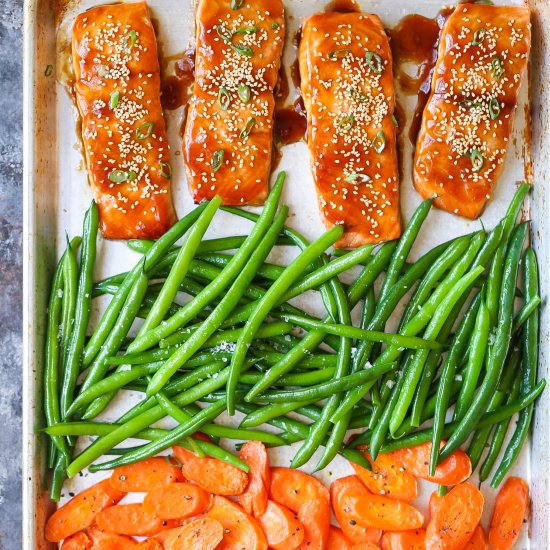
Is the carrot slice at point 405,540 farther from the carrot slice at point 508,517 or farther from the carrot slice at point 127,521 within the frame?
the carrot slice at point 127,521

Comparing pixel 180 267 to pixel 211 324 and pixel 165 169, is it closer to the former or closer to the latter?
pixel 211 324

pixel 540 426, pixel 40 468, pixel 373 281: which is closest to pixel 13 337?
pixel 40 468

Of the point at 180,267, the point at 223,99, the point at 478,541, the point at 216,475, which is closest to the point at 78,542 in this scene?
the point at 216,475

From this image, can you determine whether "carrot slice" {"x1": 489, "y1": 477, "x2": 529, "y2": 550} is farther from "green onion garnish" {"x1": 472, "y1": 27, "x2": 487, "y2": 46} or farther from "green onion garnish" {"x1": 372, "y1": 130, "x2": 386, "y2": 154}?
"green onion garnish" {"x1": 472, "y1": 27, "x2": 487, "y2": 46}

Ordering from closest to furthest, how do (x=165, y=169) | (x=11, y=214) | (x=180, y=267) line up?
(x=180, y=267), (x=165, y=169), (x=11, y=214)

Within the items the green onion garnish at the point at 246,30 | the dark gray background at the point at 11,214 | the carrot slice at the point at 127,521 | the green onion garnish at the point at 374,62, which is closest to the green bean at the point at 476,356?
the green onion garnish at the point at 374,62
